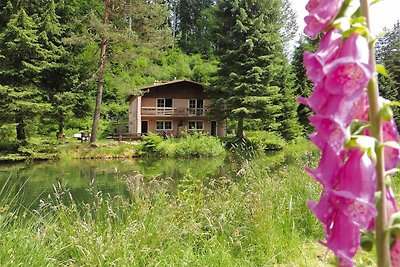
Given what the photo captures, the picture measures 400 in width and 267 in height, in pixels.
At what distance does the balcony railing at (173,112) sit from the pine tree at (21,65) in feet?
41.5

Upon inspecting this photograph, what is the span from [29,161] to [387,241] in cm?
2409

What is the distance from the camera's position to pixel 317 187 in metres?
6.92

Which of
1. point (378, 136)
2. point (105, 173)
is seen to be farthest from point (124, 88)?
point (378, 136)

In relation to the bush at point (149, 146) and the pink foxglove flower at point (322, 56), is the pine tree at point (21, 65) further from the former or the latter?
the pink foxglove flower at point (322, 56)

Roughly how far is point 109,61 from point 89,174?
484 inches

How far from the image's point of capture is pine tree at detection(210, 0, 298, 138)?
29828 mm

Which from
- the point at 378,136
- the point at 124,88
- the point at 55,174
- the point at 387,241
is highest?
the point at 124,88

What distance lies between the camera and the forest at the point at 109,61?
2450 cm

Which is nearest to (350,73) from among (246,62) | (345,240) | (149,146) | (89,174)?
(345,240)

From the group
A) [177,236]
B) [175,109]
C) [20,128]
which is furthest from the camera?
[175,109]

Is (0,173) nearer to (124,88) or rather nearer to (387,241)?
(124,88)

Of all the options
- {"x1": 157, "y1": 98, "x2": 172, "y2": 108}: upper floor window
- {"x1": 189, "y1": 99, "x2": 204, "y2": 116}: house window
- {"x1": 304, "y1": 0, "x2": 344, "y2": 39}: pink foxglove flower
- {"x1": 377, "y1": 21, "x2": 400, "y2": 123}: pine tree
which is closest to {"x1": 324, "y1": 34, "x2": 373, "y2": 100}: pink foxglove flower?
{"x1": 304, "y1": 0, "x2": 344, "y2": 39}: pink foxglove flower

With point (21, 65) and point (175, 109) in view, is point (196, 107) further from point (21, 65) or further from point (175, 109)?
point (21, 65)

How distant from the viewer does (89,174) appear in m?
18.4
